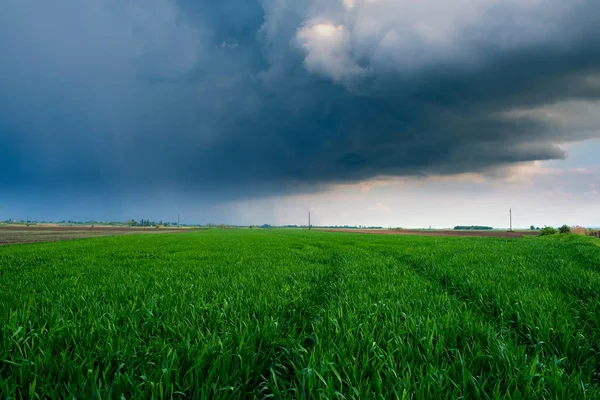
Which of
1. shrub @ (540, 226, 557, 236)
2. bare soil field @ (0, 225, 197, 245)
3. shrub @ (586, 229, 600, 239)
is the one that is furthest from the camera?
shrub @ (540, 226, 557, 236)

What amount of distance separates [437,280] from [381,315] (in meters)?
4.64

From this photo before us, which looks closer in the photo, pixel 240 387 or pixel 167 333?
pixel 240 387

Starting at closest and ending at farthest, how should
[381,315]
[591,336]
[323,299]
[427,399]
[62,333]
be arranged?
[427,399] < [62,333] < [591,336] < [381,315] < [323,299]

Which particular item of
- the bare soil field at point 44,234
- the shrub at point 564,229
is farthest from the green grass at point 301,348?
the shrub at point 564,229

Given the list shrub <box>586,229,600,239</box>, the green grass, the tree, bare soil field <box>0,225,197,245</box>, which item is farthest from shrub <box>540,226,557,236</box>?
bare soil field <box>0,225,197,245</box>

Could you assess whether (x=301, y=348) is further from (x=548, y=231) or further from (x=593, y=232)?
(x=548, y=231)

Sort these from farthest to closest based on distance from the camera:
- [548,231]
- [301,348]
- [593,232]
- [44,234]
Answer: [44,234]
[548,231]
[593,232]
[301,348]

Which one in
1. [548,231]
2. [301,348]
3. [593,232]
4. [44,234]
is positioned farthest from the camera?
[44,234]

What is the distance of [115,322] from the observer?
385cm

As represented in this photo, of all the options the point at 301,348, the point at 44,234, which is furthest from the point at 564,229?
the point at 44,234

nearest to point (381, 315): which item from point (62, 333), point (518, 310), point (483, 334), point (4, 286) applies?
point (483, 334)

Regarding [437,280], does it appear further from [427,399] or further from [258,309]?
[427,399]

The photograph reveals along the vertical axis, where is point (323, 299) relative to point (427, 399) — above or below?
below

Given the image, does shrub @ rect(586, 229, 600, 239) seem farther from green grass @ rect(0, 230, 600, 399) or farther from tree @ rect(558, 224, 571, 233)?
green grass @ rect(0, 230, 600, 399)
